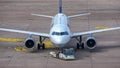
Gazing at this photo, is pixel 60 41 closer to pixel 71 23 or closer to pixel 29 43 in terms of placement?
pixel 29 43

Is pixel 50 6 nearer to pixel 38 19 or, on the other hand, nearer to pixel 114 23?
pixel 38 19

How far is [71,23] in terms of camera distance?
5131cm

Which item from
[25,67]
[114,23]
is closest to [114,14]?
[114,23]

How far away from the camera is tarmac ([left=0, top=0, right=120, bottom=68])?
35.0m

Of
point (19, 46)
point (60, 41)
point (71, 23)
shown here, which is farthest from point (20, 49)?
point (71, 23)

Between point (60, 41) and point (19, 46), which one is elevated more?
point (60, 41)

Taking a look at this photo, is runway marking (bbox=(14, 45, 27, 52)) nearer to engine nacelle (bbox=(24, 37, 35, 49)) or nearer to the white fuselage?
engine nacelle (bbox=(24, 37, 35, 49))

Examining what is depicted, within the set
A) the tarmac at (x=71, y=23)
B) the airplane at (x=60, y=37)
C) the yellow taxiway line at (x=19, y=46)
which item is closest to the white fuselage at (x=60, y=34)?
the airplane at (x=60, y=37)

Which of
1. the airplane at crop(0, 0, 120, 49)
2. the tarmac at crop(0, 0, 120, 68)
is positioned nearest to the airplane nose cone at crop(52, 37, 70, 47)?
the airplane at crop(0, 0, 120, 49)

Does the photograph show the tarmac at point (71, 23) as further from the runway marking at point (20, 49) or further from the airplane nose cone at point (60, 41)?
the airplane nose cone at point (60, 41)

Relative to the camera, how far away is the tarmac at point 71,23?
3497cm

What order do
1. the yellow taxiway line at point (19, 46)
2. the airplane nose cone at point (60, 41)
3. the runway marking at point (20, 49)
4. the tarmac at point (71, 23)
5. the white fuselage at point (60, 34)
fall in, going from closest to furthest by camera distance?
the tarmac at point (71, 23) → the airplane nose cone at point (60, 41) → the white fuselage at point (60, 34) → the runway marking at point (20, 49) → the yellow taxiway line at point (19, 46)

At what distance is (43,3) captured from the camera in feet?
224

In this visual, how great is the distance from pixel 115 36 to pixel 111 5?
21.7 m
